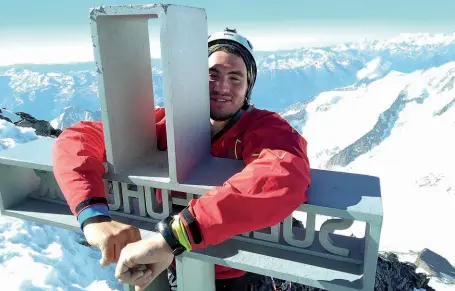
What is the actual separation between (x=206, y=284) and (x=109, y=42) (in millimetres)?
1989

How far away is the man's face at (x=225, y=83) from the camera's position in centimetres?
321

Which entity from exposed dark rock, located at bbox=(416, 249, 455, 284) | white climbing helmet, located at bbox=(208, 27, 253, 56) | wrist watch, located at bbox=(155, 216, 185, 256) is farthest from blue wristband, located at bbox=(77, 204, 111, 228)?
exposed dark rock, located at bbox=(416, 249, 455, 284)

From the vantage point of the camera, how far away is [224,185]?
7.08ft

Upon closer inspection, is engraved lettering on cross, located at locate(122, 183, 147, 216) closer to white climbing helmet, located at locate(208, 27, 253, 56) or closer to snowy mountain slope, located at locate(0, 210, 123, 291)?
white climbing helmet, located at locate(208, 27, 253, 56)

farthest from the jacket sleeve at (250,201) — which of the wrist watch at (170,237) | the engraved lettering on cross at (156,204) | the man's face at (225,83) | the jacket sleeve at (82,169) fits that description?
the man's face at (225,83)

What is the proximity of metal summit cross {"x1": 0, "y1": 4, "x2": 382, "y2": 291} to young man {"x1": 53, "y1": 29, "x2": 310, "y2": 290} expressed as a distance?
0.20 meters

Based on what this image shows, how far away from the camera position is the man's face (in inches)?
126

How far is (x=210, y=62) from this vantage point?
3.21m

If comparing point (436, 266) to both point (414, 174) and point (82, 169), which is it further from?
point (414, 174)

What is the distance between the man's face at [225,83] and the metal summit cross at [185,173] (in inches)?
18.5

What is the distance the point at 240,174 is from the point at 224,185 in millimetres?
124

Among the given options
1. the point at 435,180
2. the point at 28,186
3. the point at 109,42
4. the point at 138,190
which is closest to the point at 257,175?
the point at 138,190

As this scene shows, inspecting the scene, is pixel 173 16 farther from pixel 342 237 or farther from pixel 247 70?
pixel 342 237

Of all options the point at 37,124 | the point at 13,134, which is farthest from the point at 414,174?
the point at 13,134
